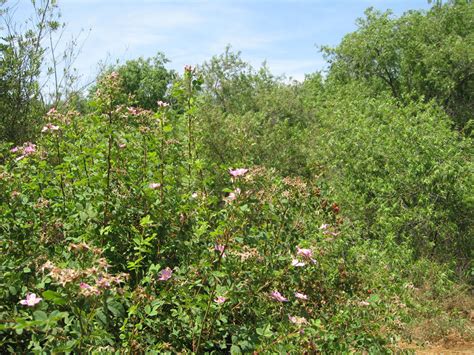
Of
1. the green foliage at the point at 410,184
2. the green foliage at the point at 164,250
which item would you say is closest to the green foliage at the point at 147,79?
the green foliage at the point at 410,184

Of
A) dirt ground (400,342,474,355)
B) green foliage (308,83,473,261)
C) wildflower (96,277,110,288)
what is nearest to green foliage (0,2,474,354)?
wildflower (96,277,110,288)

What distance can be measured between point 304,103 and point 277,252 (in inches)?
581

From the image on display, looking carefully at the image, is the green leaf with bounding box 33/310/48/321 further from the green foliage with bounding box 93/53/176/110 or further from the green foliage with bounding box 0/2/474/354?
the green foliage with bounding box 93/53/176/110

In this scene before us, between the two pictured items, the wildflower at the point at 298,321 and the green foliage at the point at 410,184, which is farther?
the green foliage at the point at 410,184

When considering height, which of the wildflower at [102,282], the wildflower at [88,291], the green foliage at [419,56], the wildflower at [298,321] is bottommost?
the wildflower at [298,321]

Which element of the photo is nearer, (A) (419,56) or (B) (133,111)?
(B) (133,111)

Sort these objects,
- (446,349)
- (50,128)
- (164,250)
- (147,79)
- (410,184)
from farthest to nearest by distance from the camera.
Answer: (147,79)
(410,184)
(446,349)
(50,128)
(164,250)

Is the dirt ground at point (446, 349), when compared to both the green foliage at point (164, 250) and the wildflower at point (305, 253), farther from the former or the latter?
the wildflower at point (305, 253)

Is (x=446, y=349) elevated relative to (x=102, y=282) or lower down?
lower down

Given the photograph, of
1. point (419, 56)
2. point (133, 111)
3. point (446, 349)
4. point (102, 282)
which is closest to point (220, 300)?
point (102, 282)

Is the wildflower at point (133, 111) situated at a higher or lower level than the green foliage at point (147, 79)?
lower

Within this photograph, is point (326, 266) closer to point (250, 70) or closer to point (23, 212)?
point (23, 212)

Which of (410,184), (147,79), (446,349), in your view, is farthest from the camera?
(147,79)

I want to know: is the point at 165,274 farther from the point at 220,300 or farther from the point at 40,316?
the point at 40,316
